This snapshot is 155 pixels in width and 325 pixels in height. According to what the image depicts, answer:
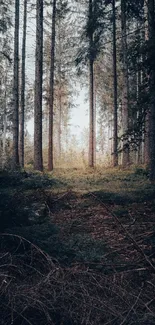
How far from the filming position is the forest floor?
2467mm

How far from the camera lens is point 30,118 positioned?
152 ft

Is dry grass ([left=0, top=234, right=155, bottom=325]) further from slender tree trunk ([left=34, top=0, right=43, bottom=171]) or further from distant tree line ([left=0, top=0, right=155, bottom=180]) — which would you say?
slender tree trunk ([left=34, top=0, right=43, bottom=171])

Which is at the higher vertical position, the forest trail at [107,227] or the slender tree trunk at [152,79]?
the slender tree trunk at [152,79]

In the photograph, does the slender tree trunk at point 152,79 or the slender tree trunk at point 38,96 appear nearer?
the slender tree trunk at point 152,79

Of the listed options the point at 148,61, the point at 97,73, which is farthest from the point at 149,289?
the point at 97,73

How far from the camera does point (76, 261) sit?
3598 millimetres

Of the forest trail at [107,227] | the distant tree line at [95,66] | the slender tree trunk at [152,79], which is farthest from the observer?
the distant tree line at [95,66]

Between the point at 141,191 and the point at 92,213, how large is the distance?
2069mm

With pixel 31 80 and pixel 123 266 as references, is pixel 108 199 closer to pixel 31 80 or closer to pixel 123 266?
pixel 123 266

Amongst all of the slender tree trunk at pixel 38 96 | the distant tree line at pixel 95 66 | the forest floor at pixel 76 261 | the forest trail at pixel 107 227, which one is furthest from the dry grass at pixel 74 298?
the slender tree trunk at pixel 38 96

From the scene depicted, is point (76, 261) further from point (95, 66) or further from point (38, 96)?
point (95, 66)

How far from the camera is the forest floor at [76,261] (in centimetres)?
247

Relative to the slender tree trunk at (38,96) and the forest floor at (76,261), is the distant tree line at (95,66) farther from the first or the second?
the forest floor at (76,261)

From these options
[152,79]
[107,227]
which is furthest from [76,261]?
[152,79]
